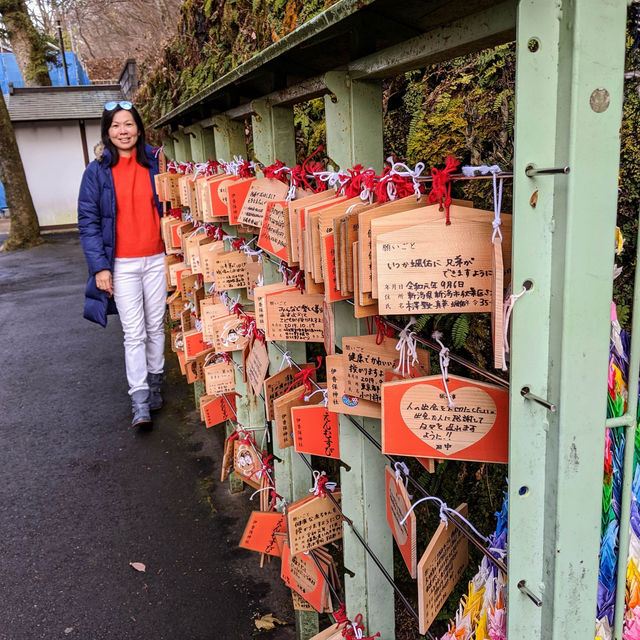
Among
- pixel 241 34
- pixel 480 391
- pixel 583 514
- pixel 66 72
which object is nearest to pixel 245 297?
pixel 480 391

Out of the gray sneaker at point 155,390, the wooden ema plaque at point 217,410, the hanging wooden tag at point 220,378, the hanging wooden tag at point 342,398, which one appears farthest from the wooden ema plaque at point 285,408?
the gray sneaker at point 155,390

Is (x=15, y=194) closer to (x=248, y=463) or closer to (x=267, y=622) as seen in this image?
(x=248, y=463)

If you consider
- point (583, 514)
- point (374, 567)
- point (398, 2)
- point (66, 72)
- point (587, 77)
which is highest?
point (66, 72)

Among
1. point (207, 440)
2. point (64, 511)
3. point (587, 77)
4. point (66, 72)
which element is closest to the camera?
point (587, 77)

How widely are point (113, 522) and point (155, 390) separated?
163cm

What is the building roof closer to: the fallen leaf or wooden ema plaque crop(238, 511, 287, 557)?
wooden ema plaque crop(238, 511, 287, 557)

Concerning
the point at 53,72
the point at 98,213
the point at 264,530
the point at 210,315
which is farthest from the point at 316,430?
the point at 53,72

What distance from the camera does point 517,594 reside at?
1147mm

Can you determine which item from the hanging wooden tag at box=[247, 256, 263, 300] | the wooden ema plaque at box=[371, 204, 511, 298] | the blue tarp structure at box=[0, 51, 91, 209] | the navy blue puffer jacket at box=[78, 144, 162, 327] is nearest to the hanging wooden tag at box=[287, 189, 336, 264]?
the wooden ema plaque at box=[371, 204, 511, 298]

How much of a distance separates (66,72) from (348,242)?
26964 mm

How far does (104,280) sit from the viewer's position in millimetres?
4410

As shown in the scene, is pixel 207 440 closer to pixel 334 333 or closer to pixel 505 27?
pixel 334 333

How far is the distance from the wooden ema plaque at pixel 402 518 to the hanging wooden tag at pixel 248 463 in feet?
4.88

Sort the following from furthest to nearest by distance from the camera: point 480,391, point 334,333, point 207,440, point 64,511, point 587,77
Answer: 1. point 207,440
2. point 64,511
3. point 334,333
4. point 480,391
5. point 587,77
